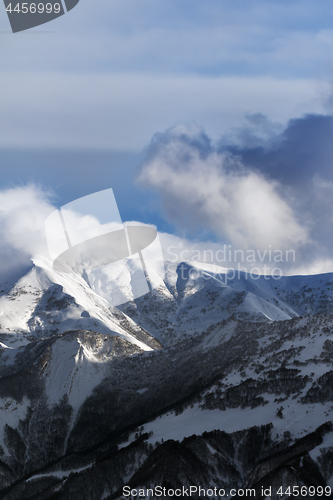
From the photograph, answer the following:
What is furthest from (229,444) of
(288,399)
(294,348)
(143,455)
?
(294,348)

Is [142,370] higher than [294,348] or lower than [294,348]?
lower

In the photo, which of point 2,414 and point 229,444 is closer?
point 229,444

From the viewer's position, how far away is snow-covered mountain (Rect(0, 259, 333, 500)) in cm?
9756

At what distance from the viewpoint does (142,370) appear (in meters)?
181

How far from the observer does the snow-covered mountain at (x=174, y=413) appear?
97.6 meters

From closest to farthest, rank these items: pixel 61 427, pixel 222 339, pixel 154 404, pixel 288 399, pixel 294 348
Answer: pixel 288 399, pixel 294 348, pixel 154 404, pixel 61 427, pixel 222 339

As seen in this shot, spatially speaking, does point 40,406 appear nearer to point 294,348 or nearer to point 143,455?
point 143,455

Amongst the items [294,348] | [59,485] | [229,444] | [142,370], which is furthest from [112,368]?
[229,444]

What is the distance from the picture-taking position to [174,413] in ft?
432

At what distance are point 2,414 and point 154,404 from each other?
56629 mm

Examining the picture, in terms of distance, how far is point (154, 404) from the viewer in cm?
15075

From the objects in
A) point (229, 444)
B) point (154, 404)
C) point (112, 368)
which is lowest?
point (112, 368)

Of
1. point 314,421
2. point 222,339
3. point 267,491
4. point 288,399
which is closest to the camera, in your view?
point 267,491

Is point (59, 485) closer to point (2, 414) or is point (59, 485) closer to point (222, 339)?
point (2, 414)
